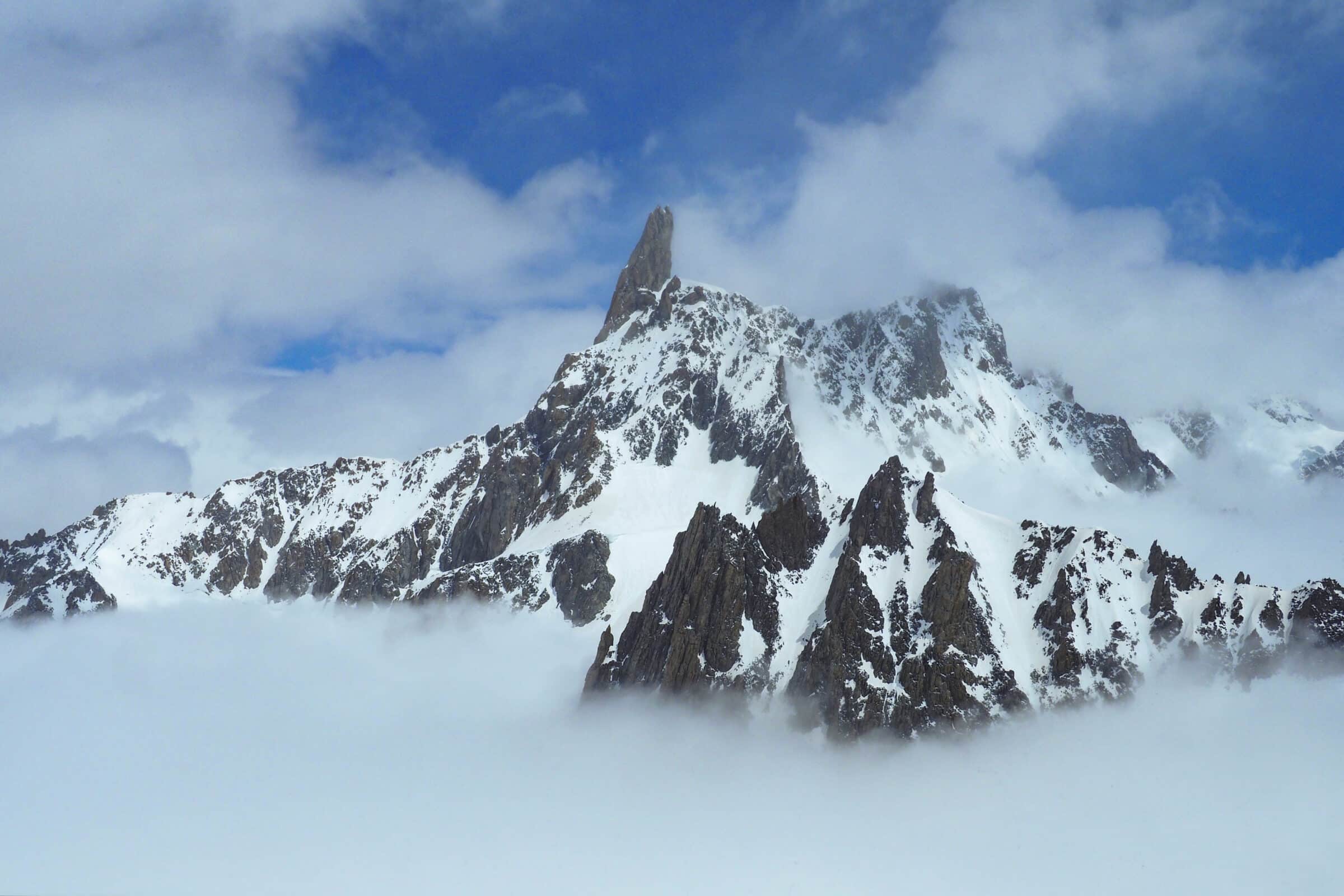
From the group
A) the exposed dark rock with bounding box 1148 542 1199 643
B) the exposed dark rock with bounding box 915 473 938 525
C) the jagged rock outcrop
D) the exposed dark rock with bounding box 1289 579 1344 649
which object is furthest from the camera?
the exposed dark rock with bounding box 915 473 938 525

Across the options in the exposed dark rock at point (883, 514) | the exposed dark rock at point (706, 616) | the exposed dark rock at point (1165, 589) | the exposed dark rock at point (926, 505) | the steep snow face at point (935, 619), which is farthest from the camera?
the exposed dark rock at point (926, 505)

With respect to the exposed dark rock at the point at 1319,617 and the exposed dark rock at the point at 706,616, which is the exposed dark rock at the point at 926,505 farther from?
the exposed dark rock at the point at 1319,617

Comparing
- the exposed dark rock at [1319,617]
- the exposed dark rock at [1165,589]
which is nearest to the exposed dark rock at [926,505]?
the exposed dark rock at [1165,589]

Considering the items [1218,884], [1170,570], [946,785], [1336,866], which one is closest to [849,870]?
[946,785]

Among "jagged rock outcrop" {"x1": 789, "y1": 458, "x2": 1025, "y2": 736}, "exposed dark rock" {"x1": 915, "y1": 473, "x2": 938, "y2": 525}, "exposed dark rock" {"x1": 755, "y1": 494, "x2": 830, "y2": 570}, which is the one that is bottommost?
"jagged rock outcrop" {"x1": 789, "y1": 458, "x2": 1025, "y2": 736}

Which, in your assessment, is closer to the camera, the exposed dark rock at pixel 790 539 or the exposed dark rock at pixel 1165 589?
the exposed dark rock at pixel 1165 589

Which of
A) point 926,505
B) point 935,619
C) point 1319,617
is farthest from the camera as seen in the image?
point 926,505

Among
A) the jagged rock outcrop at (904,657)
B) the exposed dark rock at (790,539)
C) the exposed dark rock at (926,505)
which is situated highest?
the exposed dark rock at (926,505)

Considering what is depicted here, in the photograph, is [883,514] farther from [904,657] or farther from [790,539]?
[904,657]

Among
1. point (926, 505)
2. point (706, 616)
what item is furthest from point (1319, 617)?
point (706, 616)

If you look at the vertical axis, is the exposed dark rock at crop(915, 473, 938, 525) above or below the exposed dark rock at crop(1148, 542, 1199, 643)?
above

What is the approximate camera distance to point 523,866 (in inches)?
6058

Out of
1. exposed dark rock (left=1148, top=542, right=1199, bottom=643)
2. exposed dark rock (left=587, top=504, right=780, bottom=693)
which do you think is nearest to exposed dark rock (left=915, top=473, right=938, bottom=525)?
exposed dark rock (left=587, top=504, right=780, bottom=693)

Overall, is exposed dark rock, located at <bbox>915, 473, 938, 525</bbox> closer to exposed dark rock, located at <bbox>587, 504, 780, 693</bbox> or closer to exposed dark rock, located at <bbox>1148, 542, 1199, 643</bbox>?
exposed dark rock, located at <bbox>587, 504, 780, 693</bbox>
